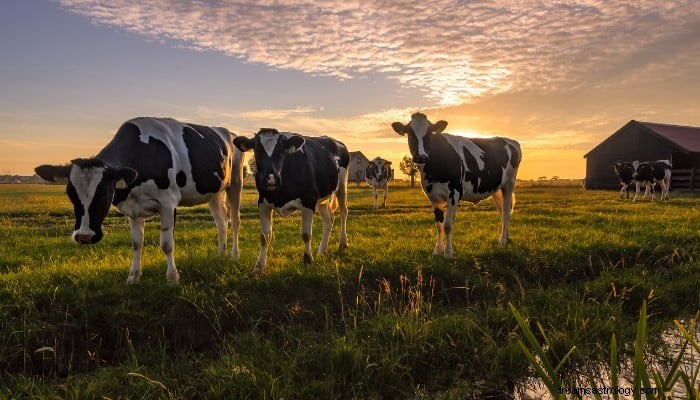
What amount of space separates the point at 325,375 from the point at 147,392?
1.72 m

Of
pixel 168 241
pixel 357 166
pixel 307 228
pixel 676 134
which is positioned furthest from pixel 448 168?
pixel 357 166

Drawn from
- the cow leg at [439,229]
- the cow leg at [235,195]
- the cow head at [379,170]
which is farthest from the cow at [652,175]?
the cow leg at [235,195]

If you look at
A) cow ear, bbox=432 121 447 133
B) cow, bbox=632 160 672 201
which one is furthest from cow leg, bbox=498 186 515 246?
cow, bbox=632 160 672 201

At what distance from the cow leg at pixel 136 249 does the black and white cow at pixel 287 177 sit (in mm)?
1840

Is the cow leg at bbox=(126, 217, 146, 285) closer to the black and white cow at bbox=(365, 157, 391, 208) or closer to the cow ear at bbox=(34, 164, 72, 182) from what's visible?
the cow ear at bbox=(34, 164, 72, 182)

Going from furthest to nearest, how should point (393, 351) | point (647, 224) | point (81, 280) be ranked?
point (647, 224) → point (81, 280) → point (393, 351)

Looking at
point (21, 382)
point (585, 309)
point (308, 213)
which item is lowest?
point (21, 382)

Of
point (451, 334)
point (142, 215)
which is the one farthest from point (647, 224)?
point (142, 215)

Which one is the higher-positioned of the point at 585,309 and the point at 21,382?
the point at 585,309

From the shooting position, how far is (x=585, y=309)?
6.19m

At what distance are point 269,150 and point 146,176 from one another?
1.97 m

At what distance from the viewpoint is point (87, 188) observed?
582 centimetres

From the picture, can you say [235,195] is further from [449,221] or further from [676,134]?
[676,134]

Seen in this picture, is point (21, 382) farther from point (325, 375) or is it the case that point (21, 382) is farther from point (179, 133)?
point (179, 133)
